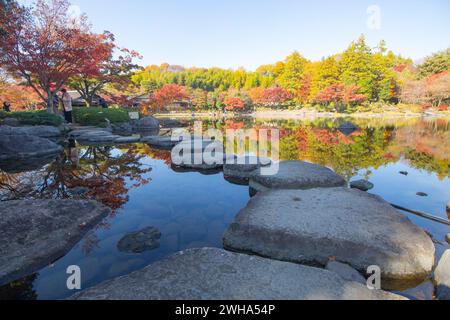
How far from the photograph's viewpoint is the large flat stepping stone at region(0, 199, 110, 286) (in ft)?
7.68

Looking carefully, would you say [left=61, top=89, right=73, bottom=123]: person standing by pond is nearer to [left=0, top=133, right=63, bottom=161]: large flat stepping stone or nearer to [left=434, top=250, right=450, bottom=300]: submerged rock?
[left=0, top=133, right=63, bottom=161]: large flat stepping stone

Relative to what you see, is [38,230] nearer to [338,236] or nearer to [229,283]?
[229,283]

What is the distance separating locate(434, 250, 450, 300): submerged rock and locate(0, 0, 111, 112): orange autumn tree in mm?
14995

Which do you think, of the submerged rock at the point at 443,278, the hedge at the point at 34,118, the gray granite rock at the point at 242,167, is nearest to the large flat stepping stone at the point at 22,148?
the hedge at the point at 34,118

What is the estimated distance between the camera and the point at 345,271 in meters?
2.18

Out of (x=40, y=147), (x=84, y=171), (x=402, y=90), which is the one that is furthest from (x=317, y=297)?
(x=402, y=90)

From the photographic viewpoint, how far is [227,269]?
2.10 metres

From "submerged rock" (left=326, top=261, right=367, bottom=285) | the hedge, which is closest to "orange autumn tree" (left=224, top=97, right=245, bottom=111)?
the hedge

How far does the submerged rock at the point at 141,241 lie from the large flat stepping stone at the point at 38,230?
1.86 ft

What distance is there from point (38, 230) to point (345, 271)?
3.22m

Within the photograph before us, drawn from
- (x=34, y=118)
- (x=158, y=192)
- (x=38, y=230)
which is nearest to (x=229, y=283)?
(x=38, y=230)

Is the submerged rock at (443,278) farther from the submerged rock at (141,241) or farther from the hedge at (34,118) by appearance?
the hedge at (34,118)
